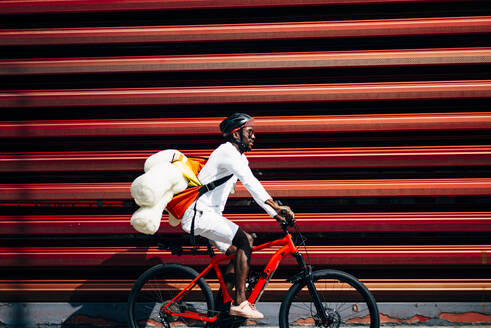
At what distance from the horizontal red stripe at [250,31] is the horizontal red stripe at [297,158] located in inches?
47.1

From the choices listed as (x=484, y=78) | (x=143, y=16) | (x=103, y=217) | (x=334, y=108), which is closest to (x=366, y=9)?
(x=334, y=108)

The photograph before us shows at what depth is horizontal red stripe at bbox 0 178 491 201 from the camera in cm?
423

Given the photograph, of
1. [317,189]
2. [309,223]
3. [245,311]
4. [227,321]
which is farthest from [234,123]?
[227,321]

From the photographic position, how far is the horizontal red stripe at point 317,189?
423 cm

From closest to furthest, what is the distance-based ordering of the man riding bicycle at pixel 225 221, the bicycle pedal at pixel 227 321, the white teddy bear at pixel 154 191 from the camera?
the white teddy bear at pixel 154 191 < the man riding bicycle at pixel 225 221 < the bicycle pedal at pixel 227 321

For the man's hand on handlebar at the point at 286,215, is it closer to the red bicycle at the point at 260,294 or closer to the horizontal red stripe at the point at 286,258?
the red bicycle at the point at 260,294

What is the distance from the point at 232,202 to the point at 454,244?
7.71 feet

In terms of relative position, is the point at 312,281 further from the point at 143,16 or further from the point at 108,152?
the point at 143,16

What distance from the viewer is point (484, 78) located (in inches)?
168

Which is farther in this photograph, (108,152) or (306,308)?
(108,152)

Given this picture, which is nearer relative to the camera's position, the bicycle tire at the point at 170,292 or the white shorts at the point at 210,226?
the white shorts at the point at 210,226

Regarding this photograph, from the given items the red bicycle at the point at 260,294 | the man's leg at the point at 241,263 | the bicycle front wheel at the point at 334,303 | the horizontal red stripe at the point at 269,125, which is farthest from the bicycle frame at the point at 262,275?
the horizontal red stripe at the point at 269,125

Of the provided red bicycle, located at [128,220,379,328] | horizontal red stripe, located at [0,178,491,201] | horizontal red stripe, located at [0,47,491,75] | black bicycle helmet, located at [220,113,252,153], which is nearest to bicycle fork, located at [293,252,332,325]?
red bicycle, located at [128,220,379,328]

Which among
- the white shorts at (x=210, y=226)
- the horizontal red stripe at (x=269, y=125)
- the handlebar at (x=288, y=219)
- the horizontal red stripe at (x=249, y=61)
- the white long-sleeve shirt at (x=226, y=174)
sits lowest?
the white shorts at (x=210, y=226)
